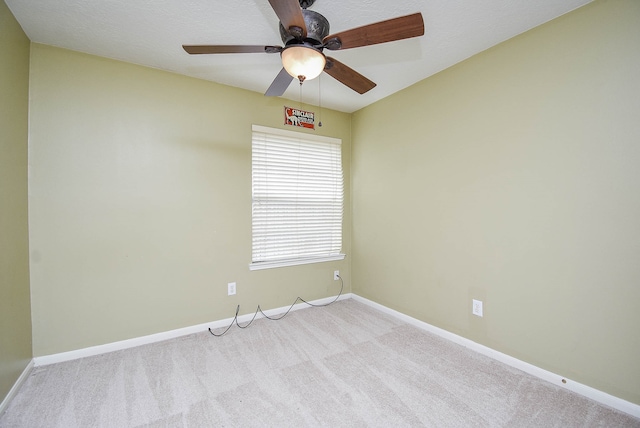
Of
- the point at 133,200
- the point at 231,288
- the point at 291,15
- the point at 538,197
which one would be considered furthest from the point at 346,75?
the point at 231,288

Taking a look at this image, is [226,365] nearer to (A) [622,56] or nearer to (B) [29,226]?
(B) [29,226]

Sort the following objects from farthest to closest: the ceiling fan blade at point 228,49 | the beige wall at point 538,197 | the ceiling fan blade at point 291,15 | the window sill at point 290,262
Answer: the window sill at point 290,262
the beige wall at point 538,197
the ceiling fan blade at point 228,49
the ceiling fan blade at point 291,15

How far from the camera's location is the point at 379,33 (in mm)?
1316

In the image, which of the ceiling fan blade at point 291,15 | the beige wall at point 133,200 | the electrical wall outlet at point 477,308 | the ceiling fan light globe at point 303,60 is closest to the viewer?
the ceiling fan blade at point 291,15

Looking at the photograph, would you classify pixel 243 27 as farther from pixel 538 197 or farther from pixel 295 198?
pixel 538 197

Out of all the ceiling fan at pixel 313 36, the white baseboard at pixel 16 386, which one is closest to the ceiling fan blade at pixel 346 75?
the ceiling fan at pixel 313 36

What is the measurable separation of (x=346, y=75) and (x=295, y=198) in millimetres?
1679

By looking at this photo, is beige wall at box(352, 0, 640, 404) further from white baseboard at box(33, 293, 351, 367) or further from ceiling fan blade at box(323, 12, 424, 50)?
white baseboard at box(33, 293, 351, 367)

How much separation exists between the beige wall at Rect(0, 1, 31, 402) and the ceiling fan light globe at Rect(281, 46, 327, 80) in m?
1.80

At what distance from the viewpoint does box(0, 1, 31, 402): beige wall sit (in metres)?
1.65

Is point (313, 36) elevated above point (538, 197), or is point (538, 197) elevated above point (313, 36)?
point (313, 36)

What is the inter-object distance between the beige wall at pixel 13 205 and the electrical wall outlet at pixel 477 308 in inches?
128

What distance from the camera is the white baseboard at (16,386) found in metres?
1.59

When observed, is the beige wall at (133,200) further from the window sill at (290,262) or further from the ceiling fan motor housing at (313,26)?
the ceiling fan motor housing at (313,26)
